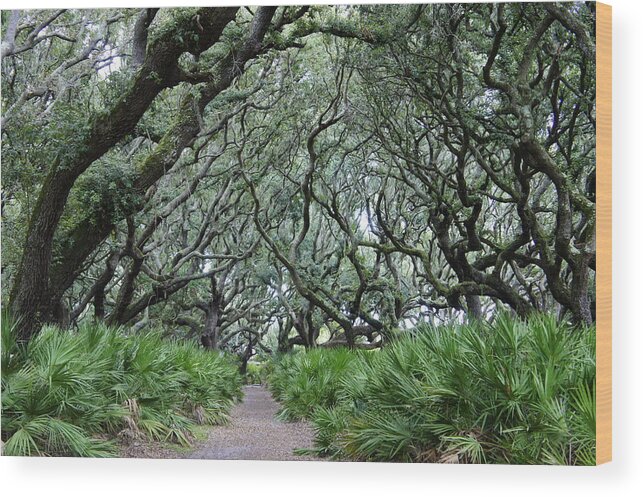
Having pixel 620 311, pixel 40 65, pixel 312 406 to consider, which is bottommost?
pixel 312 406

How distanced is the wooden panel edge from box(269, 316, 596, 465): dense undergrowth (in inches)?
4.2

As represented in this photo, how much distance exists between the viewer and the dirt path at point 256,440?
6.87 m

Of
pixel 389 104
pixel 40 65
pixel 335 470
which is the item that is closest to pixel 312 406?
pixel 335 470

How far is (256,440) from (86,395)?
170cm

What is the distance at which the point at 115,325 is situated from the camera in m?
8.20

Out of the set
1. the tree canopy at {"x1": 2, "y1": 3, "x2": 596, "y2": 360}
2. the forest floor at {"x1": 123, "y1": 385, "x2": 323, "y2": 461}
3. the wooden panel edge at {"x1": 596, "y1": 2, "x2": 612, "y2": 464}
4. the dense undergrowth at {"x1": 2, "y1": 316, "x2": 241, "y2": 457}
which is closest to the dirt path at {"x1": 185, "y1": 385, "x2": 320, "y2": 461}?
the forest floor at {"x1": 123, "y1": 385, "x2": 323, "y2": 461}

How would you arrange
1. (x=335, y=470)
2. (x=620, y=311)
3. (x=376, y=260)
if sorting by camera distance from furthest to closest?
(x=376, y=260)
(x=335, y=470)
(x=620, y=311)

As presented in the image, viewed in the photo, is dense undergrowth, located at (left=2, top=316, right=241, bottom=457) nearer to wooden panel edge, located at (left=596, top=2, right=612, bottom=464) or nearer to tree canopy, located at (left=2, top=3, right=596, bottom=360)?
tree canopy, located at (left=2, top=3, right=596, bottom=360)

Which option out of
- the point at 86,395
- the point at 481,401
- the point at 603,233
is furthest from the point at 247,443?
the point at 603,233

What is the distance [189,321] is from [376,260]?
9.22 feet

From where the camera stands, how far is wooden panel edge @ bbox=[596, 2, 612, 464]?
581 centimetres

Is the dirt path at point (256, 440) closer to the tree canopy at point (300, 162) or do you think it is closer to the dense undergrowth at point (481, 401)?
the dense undergrowth at point (481, 401)

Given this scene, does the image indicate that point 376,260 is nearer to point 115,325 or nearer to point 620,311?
point 115,325

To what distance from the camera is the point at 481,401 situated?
587 centimetres
